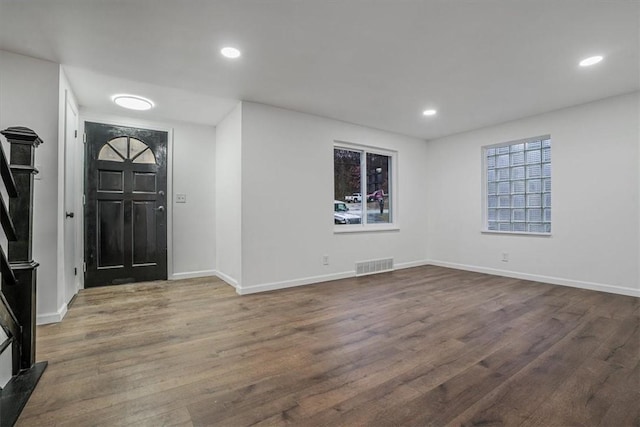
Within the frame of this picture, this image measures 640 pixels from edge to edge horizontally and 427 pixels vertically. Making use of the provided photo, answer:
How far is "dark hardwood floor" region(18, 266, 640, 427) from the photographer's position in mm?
1459

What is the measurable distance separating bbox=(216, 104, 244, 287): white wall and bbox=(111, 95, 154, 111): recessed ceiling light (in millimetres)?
974

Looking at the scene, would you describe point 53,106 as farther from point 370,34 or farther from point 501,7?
point 501,7

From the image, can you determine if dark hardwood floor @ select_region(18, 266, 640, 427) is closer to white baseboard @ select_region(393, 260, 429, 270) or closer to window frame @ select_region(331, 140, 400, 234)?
window frame @ select_region(331, 140, 400, 234)

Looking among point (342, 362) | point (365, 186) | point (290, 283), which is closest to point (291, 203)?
point (290, 283)

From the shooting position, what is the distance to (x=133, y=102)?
12.0 feet

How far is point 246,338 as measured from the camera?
2328 millimetres

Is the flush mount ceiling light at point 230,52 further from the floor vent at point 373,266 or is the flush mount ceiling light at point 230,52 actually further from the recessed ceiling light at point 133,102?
the floor vent at point 373,266

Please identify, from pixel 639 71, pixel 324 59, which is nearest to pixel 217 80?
pixel 324 59

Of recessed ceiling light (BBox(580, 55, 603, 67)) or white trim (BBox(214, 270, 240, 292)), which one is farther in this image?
white trim (BBox(214, 270, 240, 292))

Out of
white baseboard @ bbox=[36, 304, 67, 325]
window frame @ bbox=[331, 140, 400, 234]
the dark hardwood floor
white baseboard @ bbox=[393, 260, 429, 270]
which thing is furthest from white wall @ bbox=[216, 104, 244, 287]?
white baseboard @ bbox=[393, 260, 429, 270]

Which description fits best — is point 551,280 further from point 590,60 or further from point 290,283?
point 290,283

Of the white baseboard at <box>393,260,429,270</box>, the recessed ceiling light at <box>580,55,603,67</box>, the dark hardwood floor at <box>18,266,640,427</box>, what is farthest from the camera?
the white baseboard at <box>393,260,429,270</box>

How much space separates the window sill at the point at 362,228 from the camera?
4.49 m

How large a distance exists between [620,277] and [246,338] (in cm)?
437
